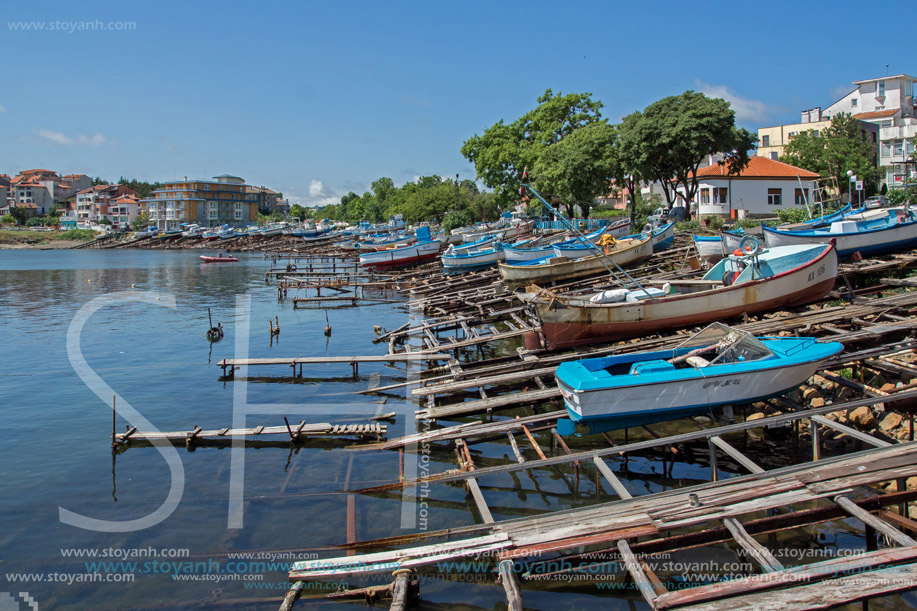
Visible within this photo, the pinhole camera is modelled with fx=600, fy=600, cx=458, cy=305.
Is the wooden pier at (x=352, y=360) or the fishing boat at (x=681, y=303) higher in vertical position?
the fishing boat at (x=681, y=303)

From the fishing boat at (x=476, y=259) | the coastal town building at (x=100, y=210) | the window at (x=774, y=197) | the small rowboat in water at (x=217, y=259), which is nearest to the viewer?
the fishing boat at (x=476, y=259)

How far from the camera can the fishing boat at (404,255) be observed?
164ft

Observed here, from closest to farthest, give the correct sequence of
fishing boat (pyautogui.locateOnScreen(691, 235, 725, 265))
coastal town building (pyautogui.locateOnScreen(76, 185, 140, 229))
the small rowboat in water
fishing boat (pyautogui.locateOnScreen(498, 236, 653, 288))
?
1. fishing boat (pyautogui.locateOnScreen(691, 235, 725, 265))
2. fishing boat (pyautogui.locateOnScreen(498, 236, 653, 288))
3. the small rowboat in water
4. coastal town building (pyautogui.locateOnScreen(76, 185, 140, 229))

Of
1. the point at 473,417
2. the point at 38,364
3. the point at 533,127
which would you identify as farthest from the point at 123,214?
the point at 473,417

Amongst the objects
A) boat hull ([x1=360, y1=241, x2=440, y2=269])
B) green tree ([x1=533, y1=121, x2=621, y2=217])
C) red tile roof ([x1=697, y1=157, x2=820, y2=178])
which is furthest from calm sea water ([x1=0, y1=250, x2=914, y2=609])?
red tile roof ([x1=697, y1=157, x2=820, y2=178])

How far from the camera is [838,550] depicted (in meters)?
8.09

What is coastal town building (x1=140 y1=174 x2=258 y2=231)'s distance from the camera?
465ft

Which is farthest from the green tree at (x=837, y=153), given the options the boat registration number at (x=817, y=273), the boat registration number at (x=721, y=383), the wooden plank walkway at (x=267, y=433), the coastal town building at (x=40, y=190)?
the coastal town building at (x=40, y=190)

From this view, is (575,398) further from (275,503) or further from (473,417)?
(275,503)

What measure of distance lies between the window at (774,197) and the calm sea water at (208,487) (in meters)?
37.7

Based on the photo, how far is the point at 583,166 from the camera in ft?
150

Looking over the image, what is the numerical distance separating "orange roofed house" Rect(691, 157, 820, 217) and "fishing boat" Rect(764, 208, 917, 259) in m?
23.2

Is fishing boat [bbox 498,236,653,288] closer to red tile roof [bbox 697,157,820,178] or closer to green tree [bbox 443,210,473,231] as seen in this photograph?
red tile roof [bbox 697,157,820,178]

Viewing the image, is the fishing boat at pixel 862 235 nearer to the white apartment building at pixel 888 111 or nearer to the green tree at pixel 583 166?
the green tree at pixel 583 166
